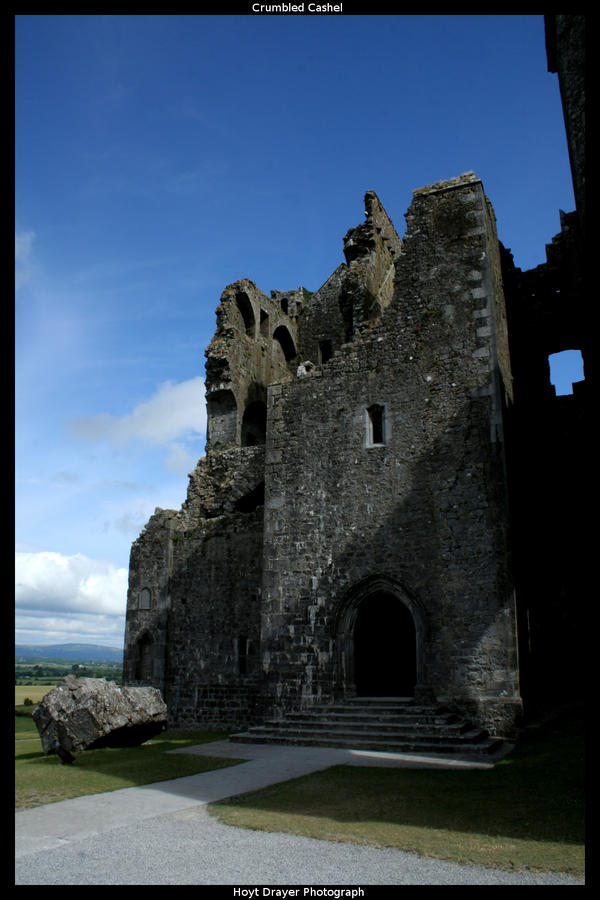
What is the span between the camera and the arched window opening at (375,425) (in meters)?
16.2

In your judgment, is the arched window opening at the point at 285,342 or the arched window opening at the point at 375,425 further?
the arched window opening at the point at 285,342

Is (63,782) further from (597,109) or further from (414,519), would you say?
(597,109)

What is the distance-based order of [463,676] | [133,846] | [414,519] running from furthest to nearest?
[414,519] < [463,676] < [133,846]

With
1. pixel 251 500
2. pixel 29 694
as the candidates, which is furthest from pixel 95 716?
pixel 29 694

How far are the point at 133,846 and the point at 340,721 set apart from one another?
8.49 metres

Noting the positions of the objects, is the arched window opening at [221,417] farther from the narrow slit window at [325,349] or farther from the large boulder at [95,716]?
the large boulder at [95,716]

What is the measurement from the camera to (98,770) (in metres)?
10.6

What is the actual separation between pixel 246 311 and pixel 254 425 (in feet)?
14.4

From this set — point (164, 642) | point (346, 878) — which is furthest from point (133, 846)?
point (164, 642)

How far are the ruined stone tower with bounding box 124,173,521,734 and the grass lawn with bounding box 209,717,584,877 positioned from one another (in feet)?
12.8

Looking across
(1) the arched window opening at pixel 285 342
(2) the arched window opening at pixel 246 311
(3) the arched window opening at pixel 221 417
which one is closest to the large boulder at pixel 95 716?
(3) the arched window opening at pixel 221 417

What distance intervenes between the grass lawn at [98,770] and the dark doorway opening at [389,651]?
5.33m

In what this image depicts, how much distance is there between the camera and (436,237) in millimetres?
16750
